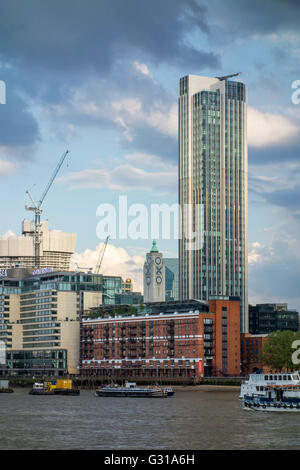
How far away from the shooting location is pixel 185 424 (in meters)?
118

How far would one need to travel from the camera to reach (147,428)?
114 meters

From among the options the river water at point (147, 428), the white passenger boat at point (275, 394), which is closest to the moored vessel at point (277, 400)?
the white passenger boat at point (275, 394)

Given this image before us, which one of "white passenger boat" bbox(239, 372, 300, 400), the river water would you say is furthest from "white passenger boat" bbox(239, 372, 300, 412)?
the river water

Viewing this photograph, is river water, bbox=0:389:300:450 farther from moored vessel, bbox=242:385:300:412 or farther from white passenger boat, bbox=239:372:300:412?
white passenger boat, bbox=239:372:300:412

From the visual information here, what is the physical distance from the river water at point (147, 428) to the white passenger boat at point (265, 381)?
15.0ft

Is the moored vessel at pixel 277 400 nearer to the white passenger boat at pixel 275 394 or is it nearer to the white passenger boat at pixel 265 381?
the white passenger boat at pixel 275 394

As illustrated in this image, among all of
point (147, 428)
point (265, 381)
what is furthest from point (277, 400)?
point (147, 428)

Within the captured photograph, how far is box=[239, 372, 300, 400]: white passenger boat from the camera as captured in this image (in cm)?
14325

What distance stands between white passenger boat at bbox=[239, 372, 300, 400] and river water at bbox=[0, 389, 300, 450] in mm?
4579
